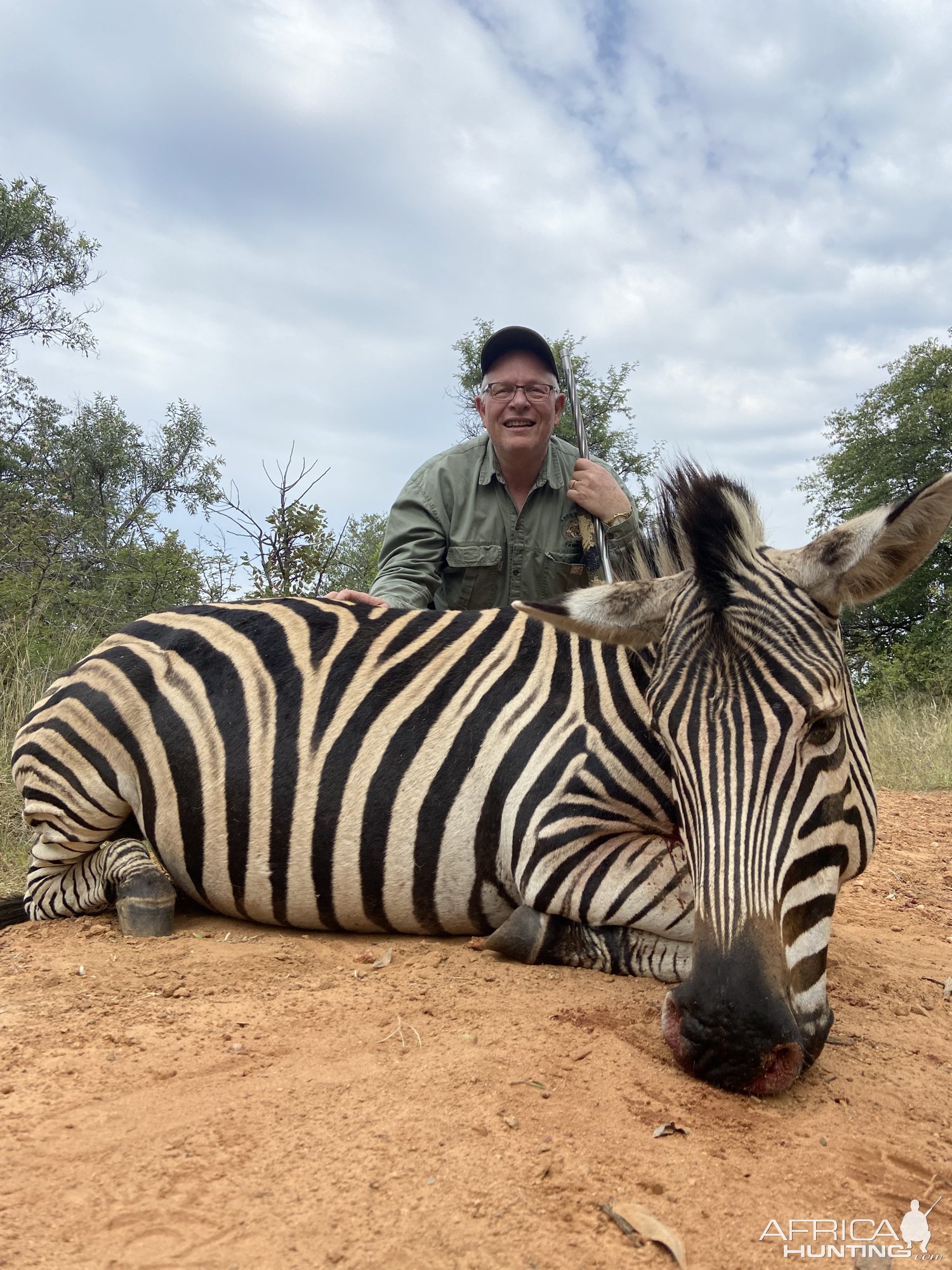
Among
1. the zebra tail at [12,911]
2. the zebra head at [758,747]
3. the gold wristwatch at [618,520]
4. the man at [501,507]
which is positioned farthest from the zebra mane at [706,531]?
the zebra tail at [12,911]

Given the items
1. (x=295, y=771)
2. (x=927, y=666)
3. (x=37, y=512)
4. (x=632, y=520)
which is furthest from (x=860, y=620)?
(x=295, y=771)

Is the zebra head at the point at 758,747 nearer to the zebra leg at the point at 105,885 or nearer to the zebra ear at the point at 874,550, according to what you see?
the zebra ear at the point at 874,550

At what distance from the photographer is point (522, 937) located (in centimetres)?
300

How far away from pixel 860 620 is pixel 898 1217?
18504 mm

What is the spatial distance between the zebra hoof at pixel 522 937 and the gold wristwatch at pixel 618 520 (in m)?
2.90

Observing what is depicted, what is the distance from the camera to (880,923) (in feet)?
13.0

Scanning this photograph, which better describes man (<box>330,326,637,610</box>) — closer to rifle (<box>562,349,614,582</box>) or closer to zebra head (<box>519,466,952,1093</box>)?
rifle (<box>562,349,614,582</box>)

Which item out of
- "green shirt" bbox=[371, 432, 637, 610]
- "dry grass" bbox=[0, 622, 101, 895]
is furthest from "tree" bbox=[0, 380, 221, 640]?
"green shirt" bbox=[371, 432, 637, 610]

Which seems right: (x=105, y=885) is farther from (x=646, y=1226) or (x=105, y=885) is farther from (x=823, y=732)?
(x=823, y=732)

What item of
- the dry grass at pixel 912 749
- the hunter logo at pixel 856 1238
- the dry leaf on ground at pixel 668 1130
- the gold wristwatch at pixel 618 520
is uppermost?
the gold wristwatch at pixel 618 520

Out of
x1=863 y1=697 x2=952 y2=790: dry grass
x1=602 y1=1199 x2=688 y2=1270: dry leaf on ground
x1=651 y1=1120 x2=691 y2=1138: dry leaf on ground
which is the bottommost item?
x1=602 y1=1199 x2=688 y2=1270: dry leaf on ground

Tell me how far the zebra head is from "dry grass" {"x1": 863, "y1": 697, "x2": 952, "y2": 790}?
607 centimetres

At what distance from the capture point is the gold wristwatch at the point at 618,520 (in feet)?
17.4

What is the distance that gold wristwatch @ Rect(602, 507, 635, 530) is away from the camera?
5.29 metres
